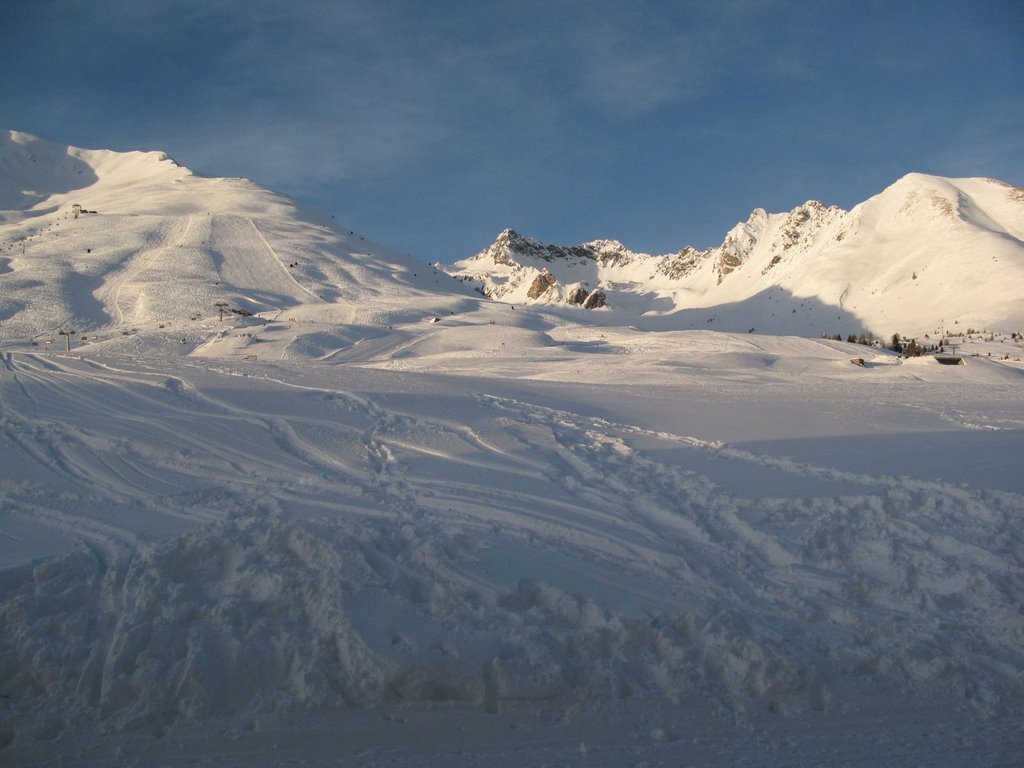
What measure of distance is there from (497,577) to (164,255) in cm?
3857

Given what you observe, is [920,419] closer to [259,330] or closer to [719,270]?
[259,330]

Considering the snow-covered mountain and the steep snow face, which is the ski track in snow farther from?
the snow-covered mountain

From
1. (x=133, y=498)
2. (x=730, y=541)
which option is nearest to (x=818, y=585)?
(x=730, y=541)

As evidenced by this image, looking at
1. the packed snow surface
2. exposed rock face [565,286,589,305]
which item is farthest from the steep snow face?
the packed snow surface

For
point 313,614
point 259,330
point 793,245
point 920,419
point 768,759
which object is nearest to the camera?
point 768,759

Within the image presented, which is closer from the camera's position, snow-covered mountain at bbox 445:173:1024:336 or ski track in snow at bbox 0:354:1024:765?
ski track in snow at bbox 0:354:1024:765

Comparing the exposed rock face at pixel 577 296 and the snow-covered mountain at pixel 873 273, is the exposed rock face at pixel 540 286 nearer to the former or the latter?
the snow-covered mountain at pixel 873 273

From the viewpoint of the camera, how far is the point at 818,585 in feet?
18.0

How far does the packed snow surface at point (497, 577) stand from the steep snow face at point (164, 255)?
62.8ft

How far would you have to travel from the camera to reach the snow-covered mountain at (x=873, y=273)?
3909 cm

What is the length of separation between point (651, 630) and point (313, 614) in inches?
86.9

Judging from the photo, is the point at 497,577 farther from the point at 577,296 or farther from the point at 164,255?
the point at 577,296

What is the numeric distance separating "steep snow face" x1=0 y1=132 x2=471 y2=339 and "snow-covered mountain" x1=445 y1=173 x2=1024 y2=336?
72.0ft

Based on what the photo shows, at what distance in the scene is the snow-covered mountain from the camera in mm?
39094
